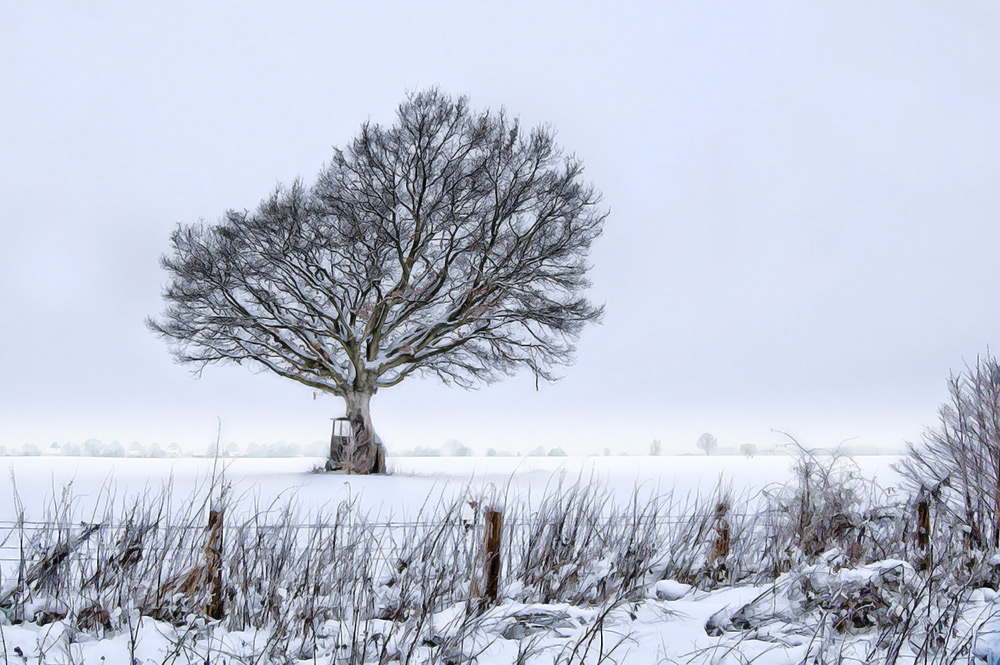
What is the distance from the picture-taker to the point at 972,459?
7645 millimetres

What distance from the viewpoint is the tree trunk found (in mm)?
19078

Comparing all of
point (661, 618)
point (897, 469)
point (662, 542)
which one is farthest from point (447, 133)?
point (661, 618)

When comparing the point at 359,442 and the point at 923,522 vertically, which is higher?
the point at 359,442

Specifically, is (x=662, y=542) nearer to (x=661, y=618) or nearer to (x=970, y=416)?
(x=661, y=618)

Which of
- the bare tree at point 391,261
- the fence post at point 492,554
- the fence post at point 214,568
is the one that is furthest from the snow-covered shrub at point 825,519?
the bare tree at point 391,261

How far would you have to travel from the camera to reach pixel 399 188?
19094mm

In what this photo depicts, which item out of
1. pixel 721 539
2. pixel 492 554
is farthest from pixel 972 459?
pixel 492 554

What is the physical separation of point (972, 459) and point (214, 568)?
740 cm

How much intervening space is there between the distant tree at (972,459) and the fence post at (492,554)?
13.5 ft

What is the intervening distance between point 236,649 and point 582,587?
8.03 feet

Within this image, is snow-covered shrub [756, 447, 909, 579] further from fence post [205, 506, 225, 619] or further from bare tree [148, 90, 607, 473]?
bare tree [148, 90, 607, 473]

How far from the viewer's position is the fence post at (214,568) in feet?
16.1

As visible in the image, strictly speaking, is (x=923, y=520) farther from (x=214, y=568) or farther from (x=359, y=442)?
(x=359, y=442)

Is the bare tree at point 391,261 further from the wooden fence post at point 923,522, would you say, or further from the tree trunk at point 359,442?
the wooden fence post at point 923,522
